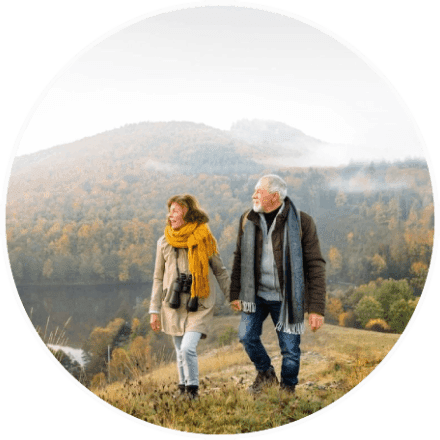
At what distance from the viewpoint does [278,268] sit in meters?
8.01

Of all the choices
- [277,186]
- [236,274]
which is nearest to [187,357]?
[236,274]

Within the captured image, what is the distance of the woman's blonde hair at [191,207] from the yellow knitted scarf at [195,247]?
0.05m

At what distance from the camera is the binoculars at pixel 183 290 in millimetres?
8070

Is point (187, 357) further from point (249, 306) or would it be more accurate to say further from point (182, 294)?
point (249, 306)

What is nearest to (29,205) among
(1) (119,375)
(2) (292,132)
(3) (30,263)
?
(3) (30,263)

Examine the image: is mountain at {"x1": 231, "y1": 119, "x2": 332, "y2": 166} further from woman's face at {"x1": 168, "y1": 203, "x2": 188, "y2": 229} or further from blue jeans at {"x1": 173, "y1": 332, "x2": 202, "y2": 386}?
blue jeans at {"x1": 173, "y1": 332, "x2": 202, "y2": 386}

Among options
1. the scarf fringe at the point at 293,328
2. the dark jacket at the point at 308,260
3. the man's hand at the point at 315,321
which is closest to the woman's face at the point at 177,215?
the dark jacket at the point at 308,260

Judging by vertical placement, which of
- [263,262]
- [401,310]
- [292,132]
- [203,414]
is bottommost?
[203,414]

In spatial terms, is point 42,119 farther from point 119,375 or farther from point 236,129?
point 119,375

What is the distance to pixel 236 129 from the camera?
8266 millimetres

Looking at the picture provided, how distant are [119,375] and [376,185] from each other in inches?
116

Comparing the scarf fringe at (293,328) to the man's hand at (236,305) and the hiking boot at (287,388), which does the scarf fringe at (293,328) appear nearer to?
the man's hand at (236,305)

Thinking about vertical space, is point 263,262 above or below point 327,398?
above

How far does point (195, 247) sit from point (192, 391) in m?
1.36
